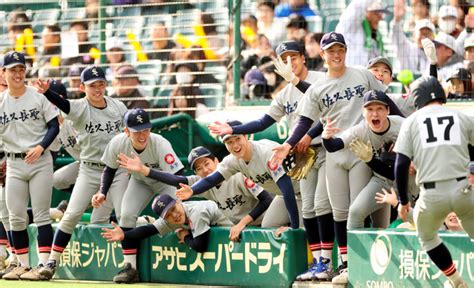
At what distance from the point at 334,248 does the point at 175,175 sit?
180 centimetres

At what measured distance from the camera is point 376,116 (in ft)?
29.1

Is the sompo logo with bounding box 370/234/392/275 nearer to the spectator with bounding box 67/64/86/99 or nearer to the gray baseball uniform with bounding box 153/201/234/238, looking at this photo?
the gray baseball uniform with bounding box 153/201/234/238

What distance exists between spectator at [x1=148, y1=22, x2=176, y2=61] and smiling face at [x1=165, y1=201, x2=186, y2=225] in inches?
170

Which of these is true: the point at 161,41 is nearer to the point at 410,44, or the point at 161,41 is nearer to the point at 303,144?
the point at 410,44

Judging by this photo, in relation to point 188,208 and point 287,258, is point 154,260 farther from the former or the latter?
point 287,258

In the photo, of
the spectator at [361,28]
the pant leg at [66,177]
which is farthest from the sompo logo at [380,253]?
the pant leg at [66,177]

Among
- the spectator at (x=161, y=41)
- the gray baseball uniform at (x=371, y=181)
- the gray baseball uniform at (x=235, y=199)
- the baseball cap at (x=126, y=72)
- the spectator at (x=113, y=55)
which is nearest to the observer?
the gray baseball uniform at (x=371, y=181)

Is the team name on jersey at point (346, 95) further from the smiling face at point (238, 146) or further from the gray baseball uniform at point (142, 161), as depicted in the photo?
the gray baseball uniform at point (142, 161)

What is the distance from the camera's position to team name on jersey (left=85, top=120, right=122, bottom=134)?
448 inches

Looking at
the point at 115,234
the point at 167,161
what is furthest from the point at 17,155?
the point at 167,161

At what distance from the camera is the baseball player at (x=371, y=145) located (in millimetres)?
8852

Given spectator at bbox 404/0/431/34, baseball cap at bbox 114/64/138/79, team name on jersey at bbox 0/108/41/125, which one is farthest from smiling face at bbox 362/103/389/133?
baseball cap at bbox 114/64/138/79

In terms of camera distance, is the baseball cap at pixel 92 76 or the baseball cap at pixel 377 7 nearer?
the baseball cap at pixel 92 76

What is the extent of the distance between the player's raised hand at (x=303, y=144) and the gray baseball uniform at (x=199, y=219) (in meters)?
1.33
